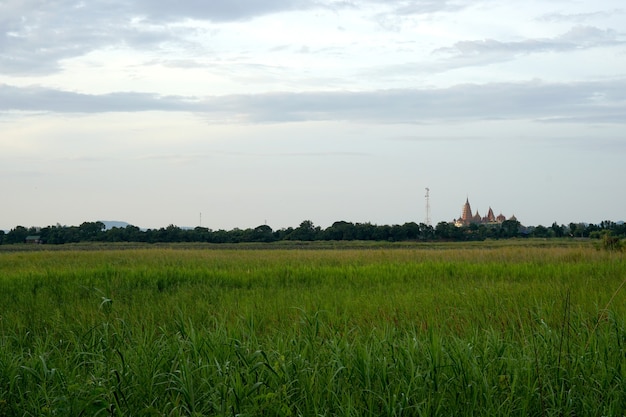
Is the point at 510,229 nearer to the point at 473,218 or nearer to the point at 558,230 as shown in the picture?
the point at 558,230

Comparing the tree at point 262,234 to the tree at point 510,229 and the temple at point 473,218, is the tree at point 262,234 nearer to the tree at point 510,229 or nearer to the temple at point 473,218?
the tree at point 510,229

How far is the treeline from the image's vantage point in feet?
164

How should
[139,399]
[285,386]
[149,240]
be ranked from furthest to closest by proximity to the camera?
[149,240] < [139,399] < [285,386]

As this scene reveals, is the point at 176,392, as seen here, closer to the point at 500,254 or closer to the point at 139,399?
the point at 139,399

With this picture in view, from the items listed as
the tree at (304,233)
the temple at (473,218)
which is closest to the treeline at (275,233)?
the tree at (304,233)

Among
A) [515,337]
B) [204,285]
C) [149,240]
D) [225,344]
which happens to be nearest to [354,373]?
[225,344]

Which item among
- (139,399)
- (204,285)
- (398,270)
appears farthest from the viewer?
(398,270)

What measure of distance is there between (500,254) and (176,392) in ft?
48.5

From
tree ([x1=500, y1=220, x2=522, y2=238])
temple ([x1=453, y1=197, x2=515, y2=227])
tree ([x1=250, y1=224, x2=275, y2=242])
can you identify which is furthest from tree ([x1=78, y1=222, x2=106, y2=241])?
temple ([x1=453, y1=197, x2=515, y2=227])

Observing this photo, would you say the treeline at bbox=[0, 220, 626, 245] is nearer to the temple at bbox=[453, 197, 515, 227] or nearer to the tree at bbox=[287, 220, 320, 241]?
the tree at bbox=[287, 220, 320, 241]

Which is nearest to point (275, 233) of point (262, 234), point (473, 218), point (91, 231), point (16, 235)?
point (262, 234)

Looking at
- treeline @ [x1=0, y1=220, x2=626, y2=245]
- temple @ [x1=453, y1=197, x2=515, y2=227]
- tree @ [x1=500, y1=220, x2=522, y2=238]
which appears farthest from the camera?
temple @ [x1=453, y1=197, x2=515, y2=227]

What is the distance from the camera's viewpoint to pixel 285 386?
3.81 metres

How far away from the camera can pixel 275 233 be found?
54406 mm
